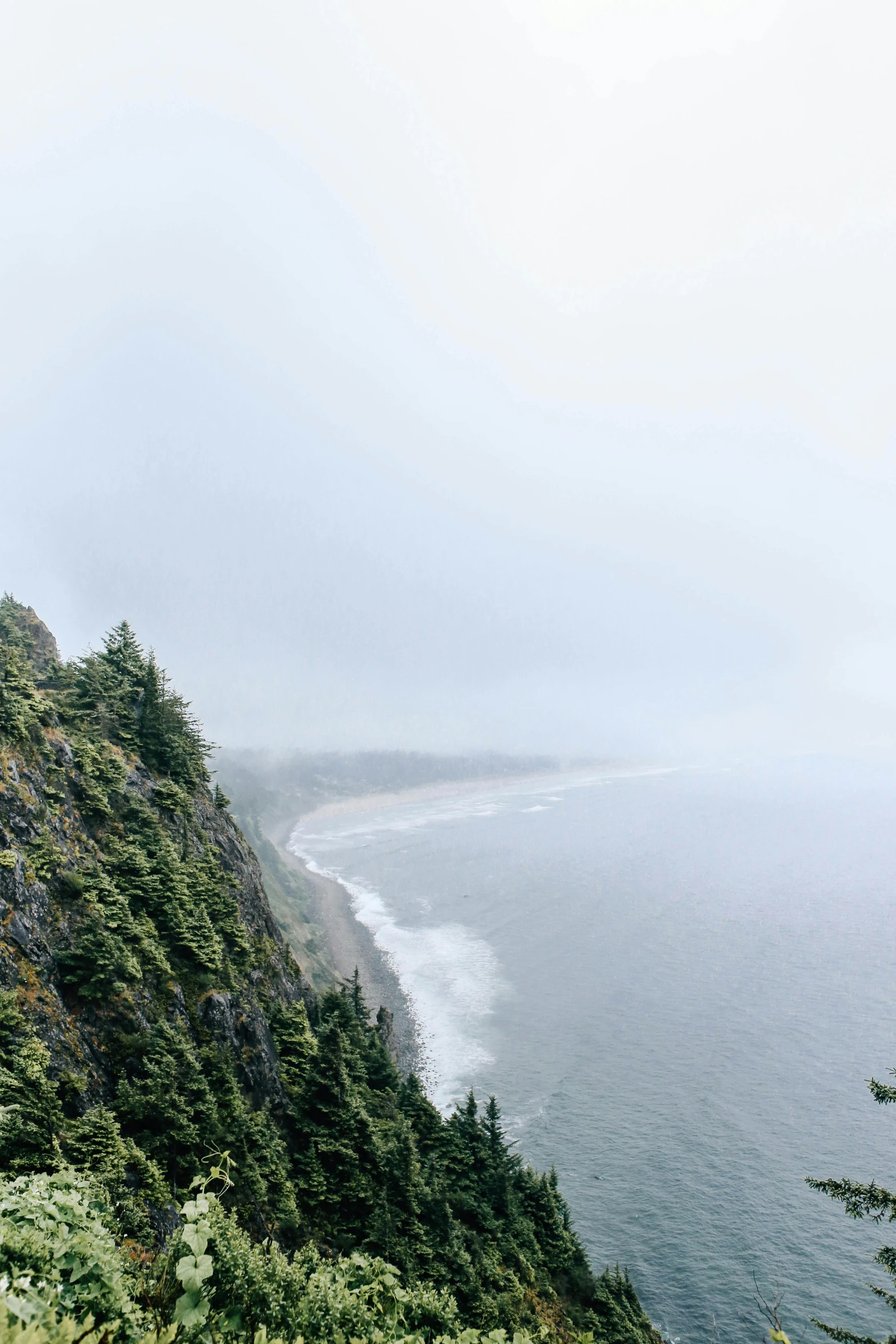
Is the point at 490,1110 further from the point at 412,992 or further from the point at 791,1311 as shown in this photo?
the point at 412,992

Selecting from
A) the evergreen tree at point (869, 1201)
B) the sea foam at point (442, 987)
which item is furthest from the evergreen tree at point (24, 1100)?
the sea foam at point (442, 987)

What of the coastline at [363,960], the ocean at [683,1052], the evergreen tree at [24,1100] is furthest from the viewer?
the coastline at [363,960]

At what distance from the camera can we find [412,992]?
84.8 m

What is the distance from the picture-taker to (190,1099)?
1959 centimetres

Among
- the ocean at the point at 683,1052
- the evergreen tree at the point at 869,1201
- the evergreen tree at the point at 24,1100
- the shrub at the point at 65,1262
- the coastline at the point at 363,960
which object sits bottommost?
the ocean at the point at 683,1052

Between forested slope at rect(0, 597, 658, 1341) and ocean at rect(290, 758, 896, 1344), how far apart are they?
49.9ft

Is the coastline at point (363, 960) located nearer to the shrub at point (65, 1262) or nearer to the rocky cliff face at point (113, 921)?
the rocky cliff face at point (113, 921)

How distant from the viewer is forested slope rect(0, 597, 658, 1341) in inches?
354

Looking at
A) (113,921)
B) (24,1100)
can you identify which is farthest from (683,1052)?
(24,1100)

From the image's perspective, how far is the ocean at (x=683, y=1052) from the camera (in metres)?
44.1

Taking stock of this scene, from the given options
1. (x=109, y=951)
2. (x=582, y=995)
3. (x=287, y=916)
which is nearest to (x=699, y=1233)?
(x=582, y=995)

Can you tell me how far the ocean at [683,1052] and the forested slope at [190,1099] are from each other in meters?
15.2

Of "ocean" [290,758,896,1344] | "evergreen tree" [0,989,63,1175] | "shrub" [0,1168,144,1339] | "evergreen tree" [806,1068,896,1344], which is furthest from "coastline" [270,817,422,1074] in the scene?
"shrub" [0,1168,144,1339]

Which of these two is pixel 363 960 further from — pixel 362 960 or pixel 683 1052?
pixel 683 1052
